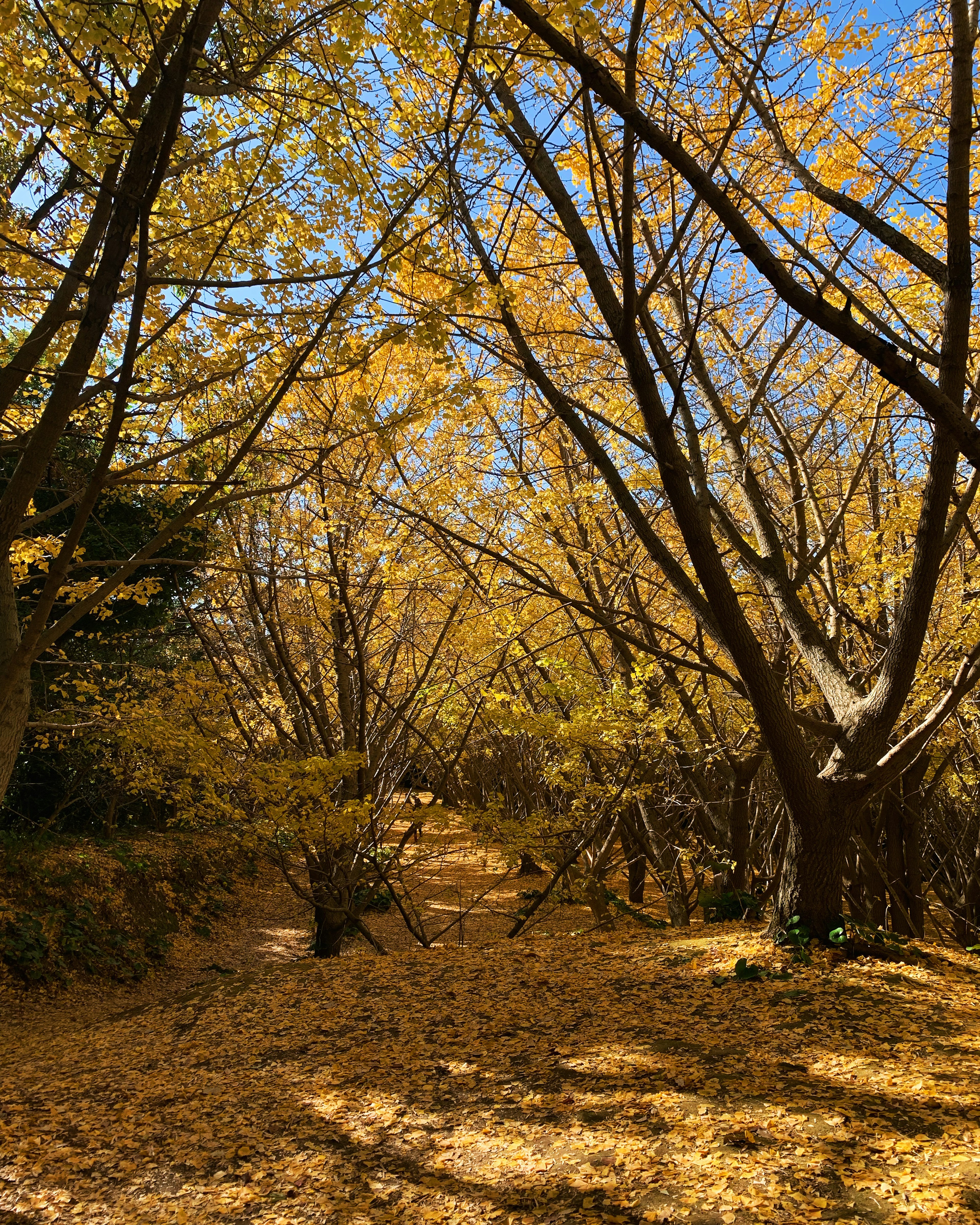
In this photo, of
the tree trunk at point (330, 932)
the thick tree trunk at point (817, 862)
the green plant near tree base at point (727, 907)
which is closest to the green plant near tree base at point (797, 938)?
the thick tree trunk at point (817, 862)

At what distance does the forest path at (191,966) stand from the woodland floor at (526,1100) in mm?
1547

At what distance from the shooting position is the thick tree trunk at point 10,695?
389 cm

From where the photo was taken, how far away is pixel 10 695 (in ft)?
12.6

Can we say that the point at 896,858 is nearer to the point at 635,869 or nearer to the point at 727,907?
the point at 727,907

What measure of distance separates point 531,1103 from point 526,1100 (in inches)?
1.7

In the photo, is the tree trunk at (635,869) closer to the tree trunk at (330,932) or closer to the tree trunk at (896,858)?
the tree trunk at (896,858)

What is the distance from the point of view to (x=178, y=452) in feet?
11.9

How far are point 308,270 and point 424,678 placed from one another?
4.15 m

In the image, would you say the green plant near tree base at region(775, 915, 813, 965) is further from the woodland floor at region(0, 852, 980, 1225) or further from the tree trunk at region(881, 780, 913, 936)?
the tree trunk at region(881, 780, 913, 936)

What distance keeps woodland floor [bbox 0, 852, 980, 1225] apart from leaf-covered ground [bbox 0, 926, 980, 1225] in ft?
0.04

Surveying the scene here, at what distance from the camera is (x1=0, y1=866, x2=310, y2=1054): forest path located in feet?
22.1

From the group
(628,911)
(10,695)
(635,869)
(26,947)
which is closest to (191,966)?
(26,947)

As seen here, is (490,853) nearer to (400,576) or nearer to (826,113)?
(400,576)

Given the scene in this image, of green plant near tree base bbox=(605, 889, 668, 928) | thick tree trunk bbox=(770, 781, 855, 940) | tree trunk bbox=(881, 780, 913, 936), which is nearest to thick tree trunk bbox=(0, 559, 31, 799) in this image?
thick tree trunk bbox=(770, 781, 855, 940)
